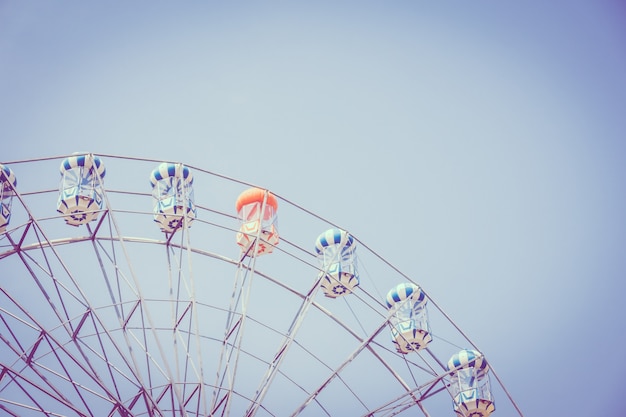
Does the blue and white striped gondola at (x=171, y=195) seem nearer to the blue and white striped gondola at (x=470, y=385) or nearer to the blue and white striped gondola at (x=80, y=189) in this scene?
the blue and white striped gondola at (x=80, y=189)

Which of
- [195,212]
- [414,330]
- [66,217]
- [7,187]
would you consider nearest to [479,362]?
[414,330]

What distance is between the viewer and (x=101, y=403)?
32125 millimetres

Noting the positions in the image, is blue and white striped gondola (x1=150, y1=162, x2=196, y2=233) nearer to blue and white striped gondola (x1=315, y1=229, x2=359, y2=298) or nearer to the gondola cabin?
the gondola cabin

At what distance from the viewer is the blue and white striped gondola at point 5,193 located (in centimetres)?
1566

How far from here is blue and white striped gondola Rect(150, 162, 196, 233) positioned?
1712 cm

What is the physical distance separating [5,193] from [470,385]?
543 inches

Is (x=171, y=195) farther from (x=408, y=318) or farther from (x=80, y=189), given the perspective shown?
(x=408, y=318)

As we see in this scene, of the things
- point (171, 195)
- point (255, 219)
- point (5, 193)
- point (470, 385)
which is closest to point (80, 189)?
point (5, 193)

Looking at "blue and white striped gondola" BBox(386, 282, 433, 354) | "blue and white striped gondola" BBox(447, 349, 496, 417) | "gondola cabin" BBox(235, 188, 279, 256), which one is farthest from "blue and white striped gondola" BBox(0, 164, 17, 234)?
"blue and white striped gondola" BBox(447, 349, 496, 417)

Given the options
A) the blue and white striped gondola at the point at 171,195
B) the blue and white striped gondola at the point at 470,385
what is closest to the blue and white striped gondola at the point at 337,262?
the blue and white striped gondola at the point at 470,385

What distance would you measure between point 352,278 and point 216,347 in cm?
1515

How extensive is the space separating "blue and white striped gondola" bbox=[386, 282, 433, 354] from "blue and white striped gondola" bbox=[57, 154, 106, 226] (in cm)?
888

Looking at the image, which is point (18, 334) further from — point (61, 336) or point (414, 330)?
point (414, 330)

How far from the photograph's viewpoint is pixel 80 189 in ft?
53.5
